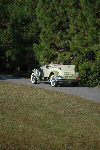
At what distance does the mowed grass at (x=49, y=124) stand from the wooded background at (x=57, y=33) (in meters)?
7.05

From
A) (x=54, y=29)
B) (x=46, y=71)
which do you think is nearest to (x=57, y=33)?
(x=54, y=29)

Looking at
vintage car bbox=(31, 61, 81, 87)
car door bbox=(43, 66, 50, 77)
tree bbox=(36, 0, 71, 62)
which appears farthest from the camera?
tree bbox=(36, 0, 71, 62)

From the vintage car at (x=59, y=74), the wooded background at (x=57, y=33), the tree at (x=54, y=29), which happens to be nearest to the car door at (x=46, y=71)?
the vintage car at (x=59, y=74)

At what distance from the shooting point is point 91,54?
1886 cm

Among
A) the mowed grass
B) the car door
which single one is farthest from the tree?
the mowed grass

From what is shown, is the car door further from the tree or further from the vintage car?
the tree

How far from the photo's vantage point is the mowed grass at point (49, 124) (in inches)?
245

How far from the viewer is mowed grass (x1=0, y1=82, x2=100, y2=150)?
245 inches

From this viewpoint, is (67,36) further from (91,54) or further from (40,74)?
(40,74)

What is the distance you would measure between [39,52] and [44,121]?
16.0 metres

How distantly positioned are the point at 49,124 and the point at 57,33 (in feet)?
48.2

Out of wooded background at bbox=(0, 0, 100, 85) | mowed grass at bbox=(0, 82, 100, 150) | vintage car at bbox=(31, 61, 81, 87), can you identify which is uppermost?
wooded background at bbox=(0, 0, 100, 85)

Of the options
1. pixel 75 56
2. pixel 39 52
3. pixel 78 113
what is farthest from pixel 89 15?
pixel 78 113

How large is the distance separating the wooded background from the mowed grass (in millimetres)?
→ 7055
